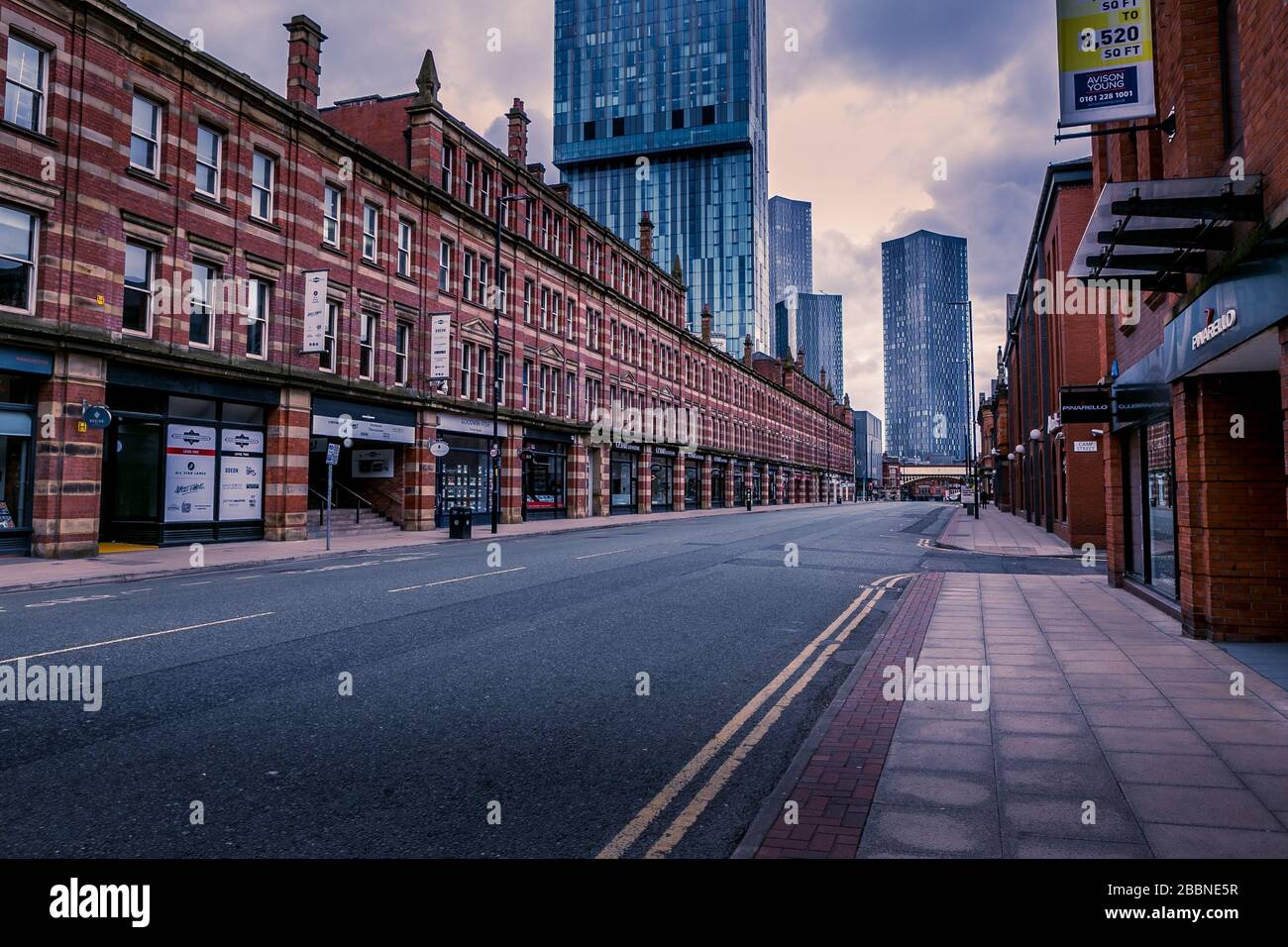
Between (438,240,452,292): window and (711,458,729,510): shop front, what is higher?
(438,240,452,292): window

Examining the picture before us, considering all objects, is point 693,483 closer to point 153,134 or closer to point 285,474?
point 285,474

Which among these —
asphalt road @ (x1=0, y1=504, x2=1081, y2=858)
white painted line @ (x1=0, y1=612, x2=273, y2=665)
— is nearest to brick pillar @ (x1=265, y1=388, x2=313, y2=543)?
asphalt road @ (x1=0, y1=504, x2=1081, y2=858)

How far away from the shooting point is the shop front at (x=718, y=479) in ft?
210

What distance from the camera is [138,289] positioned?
62.3ft

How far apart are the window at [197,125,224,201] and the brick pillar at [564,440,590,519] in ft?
71.5

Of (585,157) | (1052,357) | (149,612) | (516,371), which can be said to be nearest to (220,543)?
(149,612)

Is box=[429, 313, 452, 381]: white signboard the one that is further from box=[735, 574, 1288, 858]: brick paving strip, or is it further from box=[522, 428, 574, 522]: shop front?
box=[735, 574, 1288, 858]: brick paving strip

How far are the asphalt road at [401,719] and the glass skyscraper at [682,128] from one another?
10436cm

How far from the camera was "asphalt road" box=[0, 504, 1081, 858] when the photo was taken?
11.9ft

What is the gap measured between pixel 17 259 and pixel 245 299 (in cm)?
570

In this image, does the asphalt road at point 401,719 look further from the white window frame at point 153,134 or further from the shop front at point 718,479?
A: the shop front at point 718,479

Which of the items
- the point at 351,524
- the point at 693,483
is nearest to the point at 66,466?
the point at 351,524

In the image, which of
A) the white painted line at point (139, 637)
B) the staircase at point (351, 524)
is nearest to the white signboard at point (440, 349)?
the staircase at point (351, 524)

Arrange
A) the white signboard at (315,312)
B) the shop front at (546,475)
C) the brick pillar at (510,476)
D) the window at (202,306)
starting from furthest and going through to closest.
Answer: the shop front at (546,475) < the brick pillar at (510,476) < the white signboard at (315,312) < the window at (202,306)
